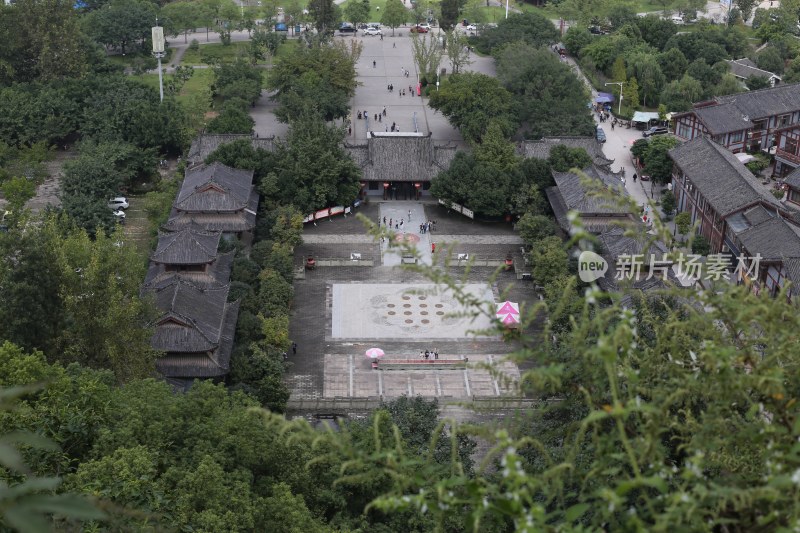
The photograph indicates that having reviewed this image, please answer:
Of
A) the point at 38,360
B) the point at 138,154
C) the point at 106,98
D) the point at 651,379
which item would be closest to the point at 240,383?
the point at 38,360

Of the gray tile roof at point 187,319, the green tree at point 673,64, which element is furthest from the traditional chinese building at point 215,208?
the green tree at point 673,64

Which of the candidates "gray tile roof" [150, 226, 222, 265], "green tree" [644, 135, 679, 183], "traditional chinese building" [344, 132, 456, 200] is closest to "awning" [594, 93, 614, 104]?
"green tree" [644, 135, 679, 183]

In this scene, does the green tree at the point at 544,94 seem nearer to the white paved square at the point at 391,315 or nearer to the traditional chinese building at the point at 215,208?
the white paved square at the point at 391,315

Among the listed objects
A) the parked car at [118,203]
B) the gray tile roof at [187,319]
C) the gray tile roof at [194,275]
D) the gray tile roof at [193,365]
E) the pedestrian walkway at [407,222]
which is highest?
the gray tile roof at [187,319]

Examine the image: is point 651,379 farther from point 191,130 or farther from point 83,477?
point 191,130

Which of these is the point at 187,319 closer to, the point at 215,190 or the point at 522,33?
the point at 215,190

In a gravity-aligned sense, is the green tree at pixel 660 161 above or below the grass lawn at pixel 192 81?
above
